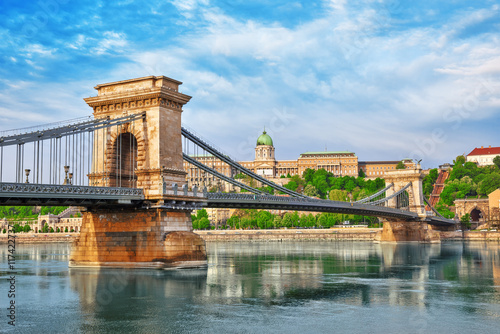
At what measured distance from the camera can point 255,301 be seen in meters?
25.7

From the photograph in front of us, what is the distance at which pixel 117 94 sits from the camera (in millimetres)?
38469

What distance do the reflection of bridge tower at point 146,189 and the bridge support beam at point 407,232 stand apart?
54.6 m

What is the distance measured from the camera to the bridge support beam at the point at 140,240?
36.1 m

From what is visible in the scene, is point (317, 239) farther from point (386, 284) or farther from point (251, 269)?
point (386, 284)

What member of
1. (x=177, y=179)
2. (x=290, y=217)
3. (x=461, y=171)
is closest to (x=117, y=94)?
(x=177, y=179)

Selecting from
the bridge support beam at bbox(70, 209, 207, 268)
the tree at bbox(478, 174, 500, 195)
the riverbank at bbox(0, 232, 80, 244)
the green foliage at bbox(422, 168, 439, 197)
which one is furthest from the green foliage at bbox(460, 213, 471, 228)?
the riverbank at bbox(0, 232, 80, 244)

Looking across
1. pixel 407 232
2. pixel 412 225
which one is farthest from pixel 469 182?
pixel 407 232

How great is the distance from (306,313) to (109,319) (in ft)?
24.4

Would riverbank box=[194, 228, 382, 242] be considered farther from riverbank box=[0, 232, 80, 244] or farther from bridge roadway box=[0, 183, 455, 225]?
bridge roadway box=[0, 183, 455, 225]

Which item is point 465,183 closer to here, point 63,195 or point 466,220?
point 466,220

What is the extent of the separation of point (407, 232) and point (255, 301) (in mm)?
65932

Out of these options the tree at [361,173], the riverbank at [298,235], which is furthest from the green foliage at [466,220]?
the tree at [361,173]

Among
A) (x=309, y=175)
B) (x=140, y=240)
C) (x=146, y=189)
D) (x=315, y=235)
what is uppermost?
(x=309, y=175)

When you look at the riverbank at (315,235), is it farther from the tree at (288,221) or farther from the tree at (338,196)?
the tree at (338,196)
